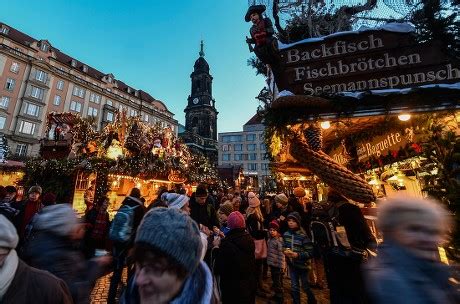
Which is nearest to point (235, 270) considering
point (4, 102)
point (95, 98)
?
point (4, 102)

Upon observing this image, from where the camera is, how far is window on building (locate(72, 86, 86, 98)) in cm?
4424

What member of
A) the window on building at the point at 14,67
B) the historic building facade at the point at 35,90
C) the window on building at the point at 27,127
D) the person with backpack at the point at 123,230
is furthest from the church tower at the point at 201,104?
the person with backpack at the point at 123,230

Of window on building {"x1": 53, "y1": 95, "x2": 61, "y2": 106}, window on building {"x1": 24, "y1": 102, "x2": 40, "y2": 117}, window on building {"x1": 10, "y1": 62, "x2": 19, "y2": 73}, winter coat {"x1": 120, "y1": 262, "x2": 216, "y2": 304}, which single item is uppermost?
window on building {"x1": 10, "y1": 62, "x2": 19, "y2": 73}

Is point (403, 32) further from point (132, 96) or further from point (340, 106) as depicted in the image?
point (132, 96)

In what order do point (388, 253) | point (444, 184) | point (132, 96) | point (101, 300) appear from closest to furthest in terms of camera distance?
point (388, 253) < point (444, 184) < point (101, 300) < point (132, 96)

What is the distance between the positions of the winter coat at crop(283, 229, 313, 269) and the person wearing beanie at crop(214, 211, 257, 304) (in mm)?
1302

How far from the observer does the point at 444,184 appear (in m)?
2.32

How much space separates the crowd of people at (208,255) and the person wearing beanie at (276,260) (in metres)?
0.02

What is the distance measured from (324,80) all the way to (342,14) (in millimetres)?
3310

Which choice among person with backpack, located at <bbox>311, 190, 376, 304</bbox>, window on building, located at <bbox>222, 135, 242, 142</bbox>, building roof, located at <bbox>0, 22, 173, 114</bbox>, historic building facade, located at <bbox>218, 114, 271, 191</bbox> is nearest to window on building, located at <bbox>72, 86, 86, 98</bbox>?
building roof, located at <bbox>0, 22, 173, 114</bbox>

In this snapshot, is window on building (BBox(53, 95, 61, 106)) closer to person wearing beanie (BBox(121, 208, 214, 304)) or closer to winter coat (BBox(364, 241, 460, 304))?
person wearing beanie (BBox(121, 208, 214, 304))

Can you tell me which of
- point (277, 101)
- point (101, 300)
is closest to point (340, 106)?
point (277, 101)

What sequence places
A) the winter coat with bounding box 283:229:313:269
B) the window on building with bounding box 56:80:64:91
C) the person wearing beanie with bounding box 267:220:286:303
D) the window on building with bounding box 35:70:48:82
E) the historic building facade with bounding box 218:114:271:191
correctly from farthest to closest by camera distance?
the historic building facade with bounding box 218:114:271:191 → the window on building with bounding box 56:80:64:91 → the window on building with bounding box 35:70:48:82 → the person wearing beanie with bounding box 267:220:286:303 → the winter coat with bounding box 283:229:313:269

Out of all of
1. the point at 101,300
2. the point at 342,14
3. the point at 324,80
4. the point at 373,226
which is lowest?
the point at 101,300
